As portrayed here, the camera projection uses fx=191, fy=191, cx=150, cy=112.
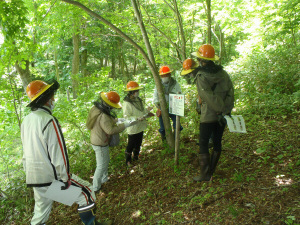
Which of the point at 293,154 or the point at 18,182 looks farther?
the point at 18,182

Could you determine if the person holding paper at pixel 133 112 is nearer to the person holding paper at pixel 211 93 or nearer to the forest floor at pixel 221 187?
the forest floor at pixel 221 187

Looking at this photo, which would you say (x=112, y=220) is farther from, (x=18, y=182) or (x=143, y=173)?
(x=18, y=182)

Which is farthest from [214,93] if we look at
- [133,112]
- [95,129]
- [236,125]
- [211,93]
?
[95,129]

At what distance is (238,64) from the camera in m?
8.38

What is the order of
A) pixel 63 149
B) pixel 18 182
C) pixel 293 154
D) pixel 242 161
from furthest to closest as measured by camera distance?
pixel 18 182, pixel 242 161, pixel 293 154, pixel 63 149

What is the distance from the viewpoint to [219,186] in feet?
10.6

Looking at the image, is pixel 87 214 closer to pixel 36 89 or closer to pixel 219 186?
pixel 36 89

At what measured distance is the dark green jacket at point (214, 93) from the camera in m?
3.02

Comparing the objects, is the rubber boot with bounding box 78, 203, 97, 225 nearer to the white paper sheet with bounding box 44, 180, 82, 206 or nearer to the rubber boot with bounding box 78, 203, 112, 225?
the rubber boot with bounding box 78, 203, 112, 225

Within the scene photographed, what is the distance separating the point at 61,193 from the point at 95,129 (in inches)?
58.6

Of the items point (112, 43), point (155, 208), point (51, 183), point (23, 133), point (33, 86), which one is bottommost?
point (155, 208)

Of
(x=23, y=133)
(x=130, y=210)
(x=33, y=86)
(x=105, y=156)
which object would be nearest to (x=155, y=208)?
(x=130, y=210)

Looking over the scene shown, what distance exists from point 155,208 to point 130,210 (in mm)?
513

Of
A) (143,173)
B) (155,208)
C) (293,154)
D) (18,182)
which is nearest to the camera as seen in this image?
(155,208)
